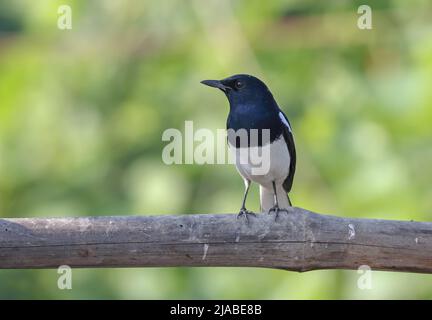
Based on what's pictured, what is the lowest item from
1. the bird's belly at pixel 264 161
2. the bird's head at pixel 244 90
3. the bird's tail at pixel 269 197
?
the bird's tail at pixel 269 197

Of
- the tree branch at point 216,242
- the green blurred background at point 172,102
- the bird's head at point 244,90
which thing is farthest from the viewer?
the green blurred background at point 172,102

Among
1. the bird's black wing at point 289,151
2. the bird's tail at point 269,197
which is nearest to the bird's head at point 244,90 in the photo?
the bird's black wing at point 289,151

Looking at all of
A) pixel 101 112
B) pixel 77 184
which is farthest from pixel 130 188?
pixel 101 112

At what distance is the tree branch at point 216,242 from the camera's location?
3.52 m

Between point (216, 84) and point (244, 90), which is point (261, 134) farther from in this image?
point (216, 84)

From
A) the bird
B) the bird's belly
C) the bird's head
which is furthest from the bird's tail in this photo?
the bird's head

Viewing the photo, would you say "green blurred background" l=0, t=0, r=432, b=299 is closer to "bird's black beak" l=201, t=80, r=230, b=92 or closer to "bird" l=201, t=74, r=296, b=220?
"bird" l=201, t=74, r=296, b=220

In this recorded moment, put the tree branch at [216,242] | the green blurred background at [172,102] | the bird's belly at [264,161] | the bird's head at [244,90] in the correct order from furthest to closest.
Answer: the green blurred background at [172,102], the bird's head at [244,90], the bird's belly at [264,161], the tree branch at [216,242]

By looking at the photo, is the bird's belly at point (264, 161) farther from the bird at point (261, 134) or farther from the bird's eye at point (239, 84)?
the bird's eye at point (239, 84)

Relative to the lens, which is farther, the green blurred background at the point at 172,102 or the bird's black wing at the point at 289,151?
the green blurred background at the point at 172,102

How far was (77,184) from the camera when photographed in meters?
6.12

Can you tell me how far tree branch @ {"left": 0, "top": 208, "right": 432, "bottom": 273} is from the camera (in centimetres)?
352

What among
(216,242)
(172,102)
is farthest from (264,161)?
(172,102)

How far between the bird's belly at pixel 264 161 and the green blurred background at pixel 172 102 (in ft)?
0.91
